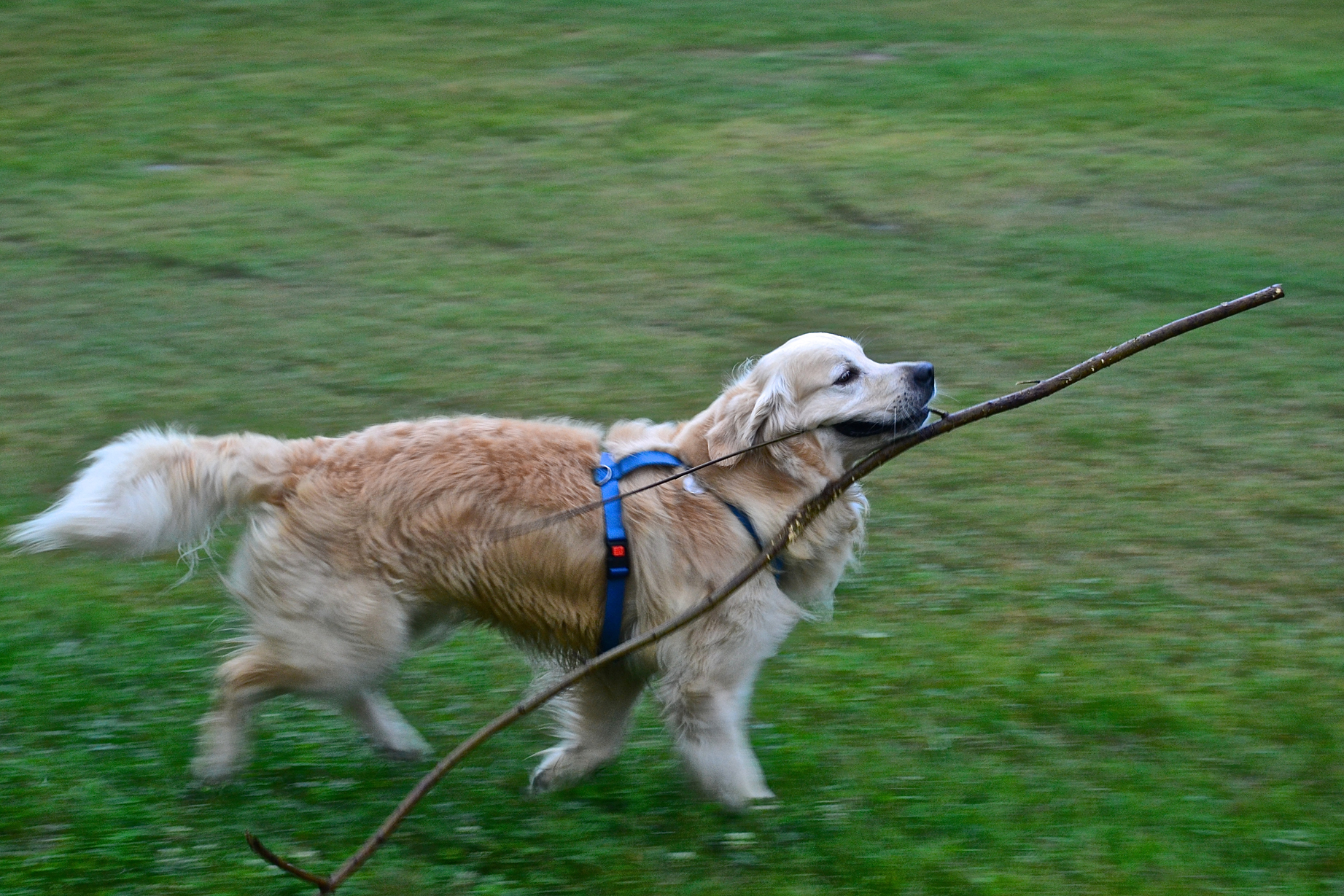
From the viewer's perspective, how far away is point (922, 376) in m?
4.68

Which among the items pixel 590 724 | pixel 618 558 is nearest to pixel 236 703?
pixel 590 724

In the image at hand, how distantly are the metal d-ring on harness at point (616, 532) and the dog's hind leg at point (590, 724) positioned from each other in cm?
18

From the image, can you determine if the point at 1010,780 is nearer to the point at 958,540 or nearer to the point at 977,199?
the point at 958,540

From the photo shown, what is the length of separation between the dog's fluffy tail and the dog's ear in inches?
56.7

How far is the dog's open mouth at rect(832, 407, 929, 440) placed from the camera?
4633mm

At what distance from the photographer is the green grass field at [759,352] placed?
4.35 meters

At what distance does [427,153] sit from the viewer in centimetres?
1458

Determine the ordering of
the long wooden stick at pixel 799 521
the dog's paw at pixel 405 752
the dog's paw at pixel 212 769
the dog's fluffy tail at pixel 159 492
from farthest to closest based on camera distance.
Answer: the dog's paw at pixel 405 752, the dog's paw at pixel 212 769, the dog's fluffy tail at pixel 159 492, the long wooden stick at pixel 799 521

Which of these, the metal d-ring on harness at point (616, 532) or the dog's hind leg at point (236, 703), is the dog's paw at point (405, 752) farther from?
the metal d-ring on harness at point (616, 532)

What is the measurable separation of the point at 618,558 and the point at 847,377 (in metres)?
1.01

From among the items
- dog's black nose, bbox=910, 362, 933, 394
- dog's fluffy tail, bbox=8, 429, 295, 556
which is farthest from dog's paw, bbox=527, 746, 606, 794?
dog's black nose, bbox=910, 362, 933, 394

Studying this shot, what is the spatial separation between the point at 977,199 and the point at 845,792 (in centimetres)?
940

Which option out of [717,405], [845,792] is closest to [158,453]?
[717,405]

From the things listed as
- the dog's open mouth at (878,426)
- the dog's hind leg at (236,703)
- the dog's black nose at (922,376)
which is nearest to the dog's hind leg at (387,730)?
the dog's hind leg at (236,703)
